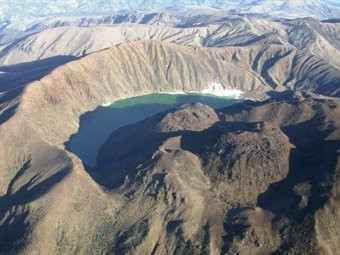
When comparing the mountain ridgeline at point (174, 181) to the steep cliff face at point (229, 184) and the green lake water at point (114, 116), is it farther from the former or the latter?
the green lake water at point (114, 116)

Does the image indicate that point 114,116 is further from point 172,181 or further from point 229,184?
point 229,184

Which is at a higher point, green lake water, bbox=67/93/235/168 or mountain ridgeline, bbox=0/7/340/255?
mountain ridgeline, bbox=0/7/340/255

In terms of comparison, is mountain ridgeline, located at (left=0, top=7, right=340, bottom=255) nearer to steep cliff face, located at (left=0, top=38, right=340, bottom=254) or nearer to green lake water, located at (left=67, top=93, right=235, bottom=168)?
steep cliff face, located at (left=0, top=38, right=340, bottom=254)

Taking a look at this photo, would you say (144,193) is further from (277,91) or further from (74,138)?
(277,91)

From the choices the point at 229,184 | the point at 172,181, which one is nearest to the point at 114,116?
the point at 172,181

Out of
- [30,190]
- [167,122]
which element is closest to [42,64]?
[167,122]

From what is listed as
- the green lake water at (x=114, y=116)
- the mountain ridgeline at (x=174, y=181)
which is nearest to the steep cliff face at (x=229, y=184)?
the mountain ridgeline at (x=174, y=181)

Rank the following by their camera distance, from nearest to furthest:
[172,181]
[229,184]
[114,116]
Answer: [172,181] < [229,184] < [114,116]

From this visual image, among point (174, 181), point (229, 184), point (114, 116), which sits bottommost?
point (114, 116)

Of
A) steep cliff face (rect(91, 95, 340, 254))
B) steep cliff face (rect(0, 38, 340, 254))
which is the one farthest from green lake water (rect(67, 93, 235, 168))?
steep cliff face (rect(91, 95, 340, 254))
